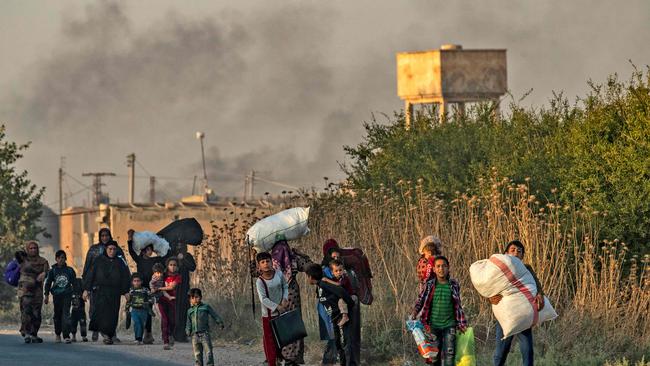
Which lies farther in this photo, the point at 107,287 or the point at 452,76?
the point at 452,76

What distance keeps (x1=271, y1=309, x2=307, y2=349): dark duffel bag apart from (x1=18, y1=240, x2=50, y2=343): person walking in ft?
31.4

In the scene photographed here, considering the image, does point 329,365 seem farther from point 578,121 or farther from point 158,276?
point 578,121

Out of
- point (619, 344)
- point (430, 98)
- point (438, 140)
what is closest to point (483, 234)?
point (619, 344)

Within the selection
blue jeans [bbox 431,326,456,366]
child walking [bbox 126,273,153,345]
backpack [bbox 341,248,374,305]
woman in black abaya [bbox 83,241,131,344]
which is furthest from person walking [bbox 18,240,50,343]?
blue jeans [bbox 431,326,456,366]

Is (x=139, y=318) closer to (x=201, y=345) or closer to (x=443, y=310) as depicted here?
(x=201, y=345)

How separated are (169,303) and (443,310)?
31.5 feet

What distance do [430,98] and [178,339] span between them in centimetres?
3751

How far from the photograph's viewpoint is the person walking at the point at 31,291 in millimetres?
28016

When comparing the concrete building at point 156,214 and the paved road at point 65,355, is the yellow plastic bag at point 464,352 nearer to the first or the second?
the paved road at point 65,355

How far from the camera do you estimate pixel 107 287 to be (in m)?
27.7

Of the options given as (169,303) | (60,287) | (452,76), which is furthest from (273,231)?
(452,76)

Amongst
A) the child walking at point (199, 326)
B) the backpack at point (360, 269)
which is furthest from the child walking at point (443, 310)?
the child walking at point (199, 326)

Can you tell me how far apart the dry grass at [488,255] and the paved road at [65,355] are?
324cm

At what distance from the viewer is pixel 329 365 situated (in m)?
22.2
